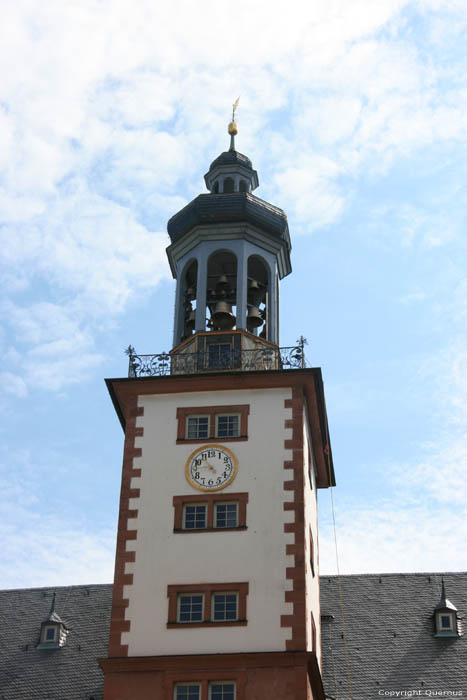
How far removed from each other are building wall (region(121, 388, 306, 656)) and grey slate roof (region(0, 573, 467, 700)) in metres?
4.74

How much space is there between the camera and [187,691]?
1115 inches

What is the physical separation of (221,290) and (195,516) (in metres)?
7.40

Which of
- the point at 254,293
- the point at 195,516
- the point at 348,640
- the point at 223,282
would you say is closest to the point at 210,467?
the point at 195,516

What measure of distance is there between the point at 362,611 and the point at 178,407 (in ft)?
26.3

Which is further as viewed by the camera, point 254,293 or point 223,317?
point 254,293

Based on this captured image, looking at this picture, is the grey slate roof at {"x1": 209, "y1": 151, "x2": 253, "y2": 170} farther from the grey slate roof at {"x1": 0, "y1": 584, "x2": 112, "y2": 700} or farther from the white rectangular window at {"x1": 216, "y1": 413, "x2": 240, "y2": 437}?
the grey slate roof at {"x1": 0, "y1": 584, "x2": 112, "y2": 700}

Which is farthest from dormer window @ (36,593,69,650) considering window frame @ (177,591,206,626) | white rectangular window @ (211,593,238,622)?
white rectangular window @ (211,593,238,622)

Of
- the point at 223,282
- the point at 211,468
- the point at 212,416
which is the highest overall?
the point at 223,282

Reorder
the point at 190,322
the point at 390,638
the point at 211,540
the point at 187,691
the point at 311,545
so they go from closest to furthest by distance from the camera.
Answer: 1. the point at 187,691
2. the point at 211,540
3. the point at 311,545
4. the point at 390,638
5. the point at 190,322

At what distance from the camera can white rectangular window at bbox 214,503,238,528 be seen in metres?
30.4

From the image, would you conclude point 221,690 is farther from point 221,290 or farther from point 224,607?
point 221,290

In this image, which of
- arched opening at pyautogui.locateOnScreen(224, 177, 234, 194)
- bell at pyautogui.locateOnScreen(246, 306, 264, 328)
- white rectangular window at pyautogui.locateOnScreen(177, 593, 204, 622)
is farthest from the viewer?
arched opening at pyautogui.locateOnScreen(224, 177, 234, 194)

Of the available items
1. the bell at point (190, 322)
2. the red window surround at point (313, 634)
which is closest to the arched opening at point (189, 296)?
the bell at point (190, 322)

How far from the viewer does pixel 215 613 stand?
29.2 metres
